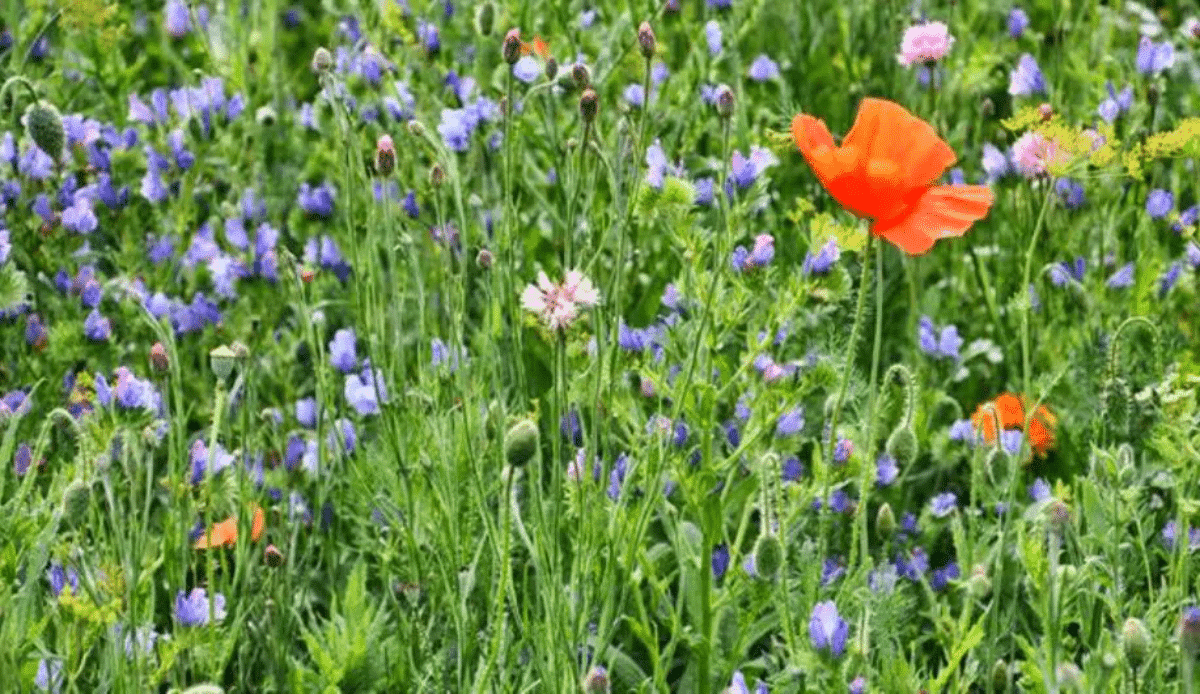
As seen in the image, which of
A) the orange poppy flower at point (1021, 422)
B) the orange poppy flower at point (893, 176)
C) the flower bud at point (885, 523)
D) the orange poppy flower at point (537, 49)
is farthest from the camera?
the orange poppy flower at point (537, 49)

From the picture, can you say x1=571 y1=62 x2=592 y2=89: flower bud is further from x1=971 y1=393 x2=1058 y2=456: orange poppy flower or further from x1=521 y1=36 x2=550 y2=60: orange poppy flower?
x1=521 y1=36 x2=550 y2=60: orange poppy flower

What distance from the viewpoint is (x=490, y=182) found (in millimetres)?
3355

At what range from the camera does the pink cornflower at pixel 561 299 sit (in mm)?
2020

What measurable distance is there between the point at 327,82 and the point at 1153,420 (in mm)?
1117

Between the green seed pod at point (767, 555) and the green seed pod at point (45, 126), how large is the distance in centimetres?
100

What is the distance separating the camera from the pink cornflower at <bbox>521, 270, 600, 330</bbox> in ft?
6.63

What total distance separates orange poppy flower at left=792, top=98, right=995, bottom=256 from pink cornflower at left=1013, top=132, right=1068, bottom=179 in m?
0.17

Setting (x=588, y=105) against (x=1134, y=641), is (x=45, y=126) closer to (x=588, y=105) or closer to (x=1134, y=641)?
(x=588, y=105)

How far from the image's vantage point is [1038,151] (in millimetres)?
2416

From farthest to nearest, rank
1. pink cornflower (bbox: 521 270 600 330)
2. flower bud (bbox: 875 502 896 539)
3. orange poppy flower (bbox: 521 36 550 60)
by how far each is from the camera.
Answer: orange poppy flower (bbox: 521 36 550 60) < flower bud (bbox: 875 502 896 539) < pink cornflower (bbox: 521 270 600 330)

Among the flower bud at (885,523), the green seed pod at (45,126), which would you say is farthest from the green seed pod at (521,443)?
the green seed pod at (45,126)

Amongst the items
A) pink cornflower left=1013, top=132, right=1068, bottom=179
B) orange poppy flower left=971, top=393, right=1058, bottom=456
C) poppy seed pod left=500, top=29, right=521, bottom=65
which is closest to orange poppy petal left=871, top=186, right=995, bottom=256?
pink cornflower left=1013, top=132, right=1068, bottom=179

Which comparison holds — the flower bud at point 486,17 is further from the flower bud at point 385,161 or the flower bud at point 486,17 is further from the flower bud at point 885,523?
the flower bud at point 885,523

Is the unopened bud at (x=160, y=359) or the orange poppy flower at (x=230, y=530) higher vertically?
the unopened bud at (x=160, y=359)
